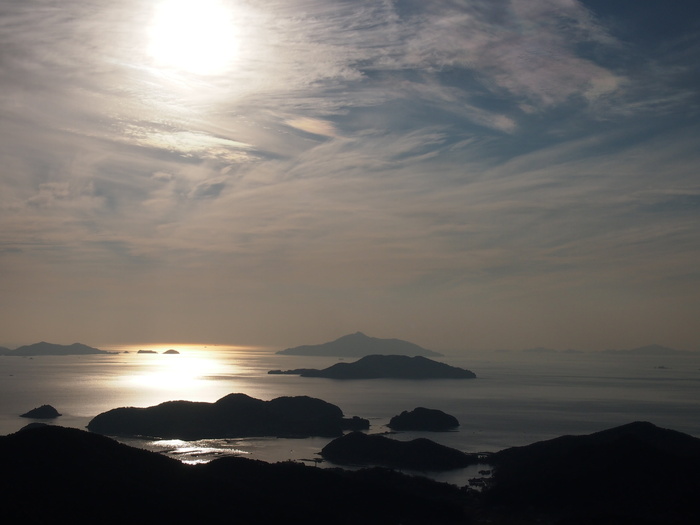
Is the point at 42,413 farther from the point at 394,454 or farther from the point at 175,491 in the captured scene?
the point at 175,491

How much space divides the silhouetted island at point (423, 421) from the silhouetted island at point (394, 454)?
38.0 meters

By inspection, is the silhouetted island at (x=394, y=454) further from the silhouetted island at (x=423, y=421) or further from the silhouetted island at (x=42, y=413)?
the silhouetted island at (x=42, y=413)

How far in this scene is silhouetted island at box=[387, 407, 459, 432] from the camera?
466ft

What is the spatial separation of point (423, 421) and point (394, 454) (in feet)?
150

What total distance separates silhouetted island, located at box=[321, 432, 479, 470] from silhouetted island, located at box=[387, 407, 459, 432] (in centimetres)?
3801

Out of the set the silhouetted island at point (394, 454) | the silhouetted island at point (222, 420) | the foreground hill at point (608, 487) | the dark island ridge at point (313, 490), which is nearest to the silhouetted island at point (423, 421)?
the silhouetted island at point (222, 420)

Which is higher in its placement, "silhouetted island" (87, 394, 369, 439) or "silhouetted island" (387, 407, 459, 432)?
"silhouetted island" (87, 394, 369, 439)

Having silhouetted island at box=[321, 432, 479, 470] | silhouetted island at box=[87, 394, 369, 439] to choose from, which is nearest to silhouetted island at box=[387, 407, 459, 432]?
silhouetted island at box=[87, 394, 369, 439]

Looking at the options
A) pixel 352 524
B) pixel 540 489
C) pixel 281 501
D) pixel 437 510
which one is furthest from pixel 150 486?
pixel 540 489

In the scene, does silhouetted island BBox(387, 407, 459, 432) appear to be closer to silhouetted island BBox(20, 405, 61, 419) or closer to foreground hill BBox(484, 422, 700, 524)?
foreground hill BBox(484, 422, 700, 524)

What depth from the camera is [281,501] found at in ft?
197

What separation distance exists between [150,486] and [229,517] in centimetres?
838

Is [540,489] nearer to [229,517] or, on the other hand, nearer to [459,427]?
[229,517]

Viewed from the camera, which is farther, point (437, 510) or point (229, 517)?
point (437, 510)
